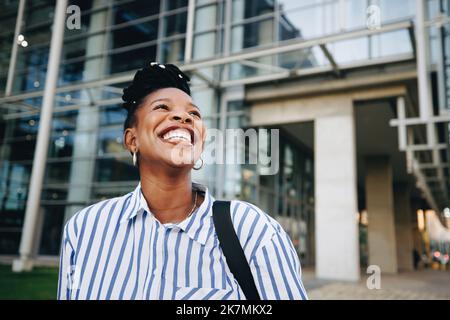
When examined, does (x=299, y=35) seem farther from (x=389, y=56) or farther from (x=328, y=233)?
(x=328, y=233)

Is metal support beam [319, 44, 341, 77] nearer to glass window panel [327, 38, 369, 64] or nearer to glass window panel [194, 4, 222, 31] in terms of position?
glass window panel [327, 38, 369, 64]

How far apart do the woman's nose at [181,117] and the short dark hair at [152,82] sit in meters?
0.13

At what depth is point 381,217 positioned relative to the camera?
53.2 feet

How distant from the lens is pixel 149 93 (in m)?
1.57

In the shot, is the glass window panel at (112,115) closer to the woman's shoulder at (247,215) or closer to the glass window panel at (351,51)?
the glass window panel at (351,51)

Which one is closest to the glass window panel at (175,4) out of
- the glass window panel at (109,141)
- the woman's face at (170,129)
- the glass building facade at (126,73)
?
the glass building facade at (126,73)

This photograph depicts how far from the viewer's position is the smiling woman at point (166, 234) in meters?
1.26

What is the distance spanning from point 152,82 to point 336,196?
967 centimetres

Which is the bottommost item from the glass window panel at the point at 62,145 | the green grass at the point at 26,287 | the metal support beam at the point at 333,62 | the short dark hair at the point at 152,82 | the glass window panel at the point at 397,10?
the green grass at the point at 26,287

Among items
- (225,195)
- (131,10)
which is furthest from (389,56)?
(131,10)

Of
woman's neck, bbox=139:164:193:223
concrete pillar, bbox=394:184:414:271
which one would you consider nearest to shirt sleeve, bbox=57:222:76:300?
woman's neck, bbox=139:164:193:223

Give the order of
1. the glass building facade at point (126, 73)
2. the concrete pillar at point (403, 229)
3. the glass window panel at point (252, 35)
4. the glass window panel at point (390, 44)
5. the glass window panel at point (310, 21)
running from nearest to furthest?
the glass window panel at point (390, 44) < the glass building facade at point (126, 73) < the glass window panel at point (310, 21) < the glass window panel at point (252, 35) < the concrete pillar at point (403, 229)

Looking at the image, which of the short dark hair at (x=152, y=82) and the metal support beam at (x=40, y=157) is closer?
the short dark hair at (x=152, y=82)
